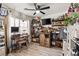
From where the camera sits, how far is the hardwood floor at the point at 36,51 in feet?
7.07

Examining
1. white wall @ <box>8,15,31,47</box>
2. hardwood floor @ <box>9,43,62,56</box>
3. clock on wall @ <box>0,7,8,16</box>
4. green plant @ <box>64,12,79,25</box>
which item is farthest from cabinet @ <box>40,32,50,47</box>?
clock on wall @ <box>0,7,8,16</box>

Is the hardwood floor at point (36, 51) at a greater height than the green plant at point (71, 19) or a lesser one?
lesser

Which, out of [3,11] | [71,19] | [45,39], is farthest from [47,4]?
[3,11]

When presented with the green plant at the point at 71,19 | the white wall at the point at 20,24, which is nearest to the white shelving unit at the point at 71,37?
the green plant at the point at 71,19

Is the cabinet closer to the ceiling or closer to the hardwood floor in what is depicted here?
the hardwood floor

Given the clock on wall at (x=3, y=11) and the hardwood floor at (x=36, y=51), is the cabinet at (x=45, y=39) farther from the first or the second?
the clock on wall at (x=3, y=11)

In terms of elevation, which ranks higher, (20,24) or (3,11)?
(3,11)

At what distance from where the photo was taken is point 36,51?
2.20 m

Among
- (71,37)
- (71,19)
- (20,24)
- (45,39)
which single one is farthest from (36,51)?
(71,19)

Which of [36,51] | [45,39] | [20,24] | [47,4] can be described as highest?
[47,4]

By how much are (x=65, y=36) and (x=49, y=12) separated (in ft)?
1.54

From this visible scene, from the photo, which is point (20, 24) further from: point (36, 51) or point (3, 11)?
point (36, 51)

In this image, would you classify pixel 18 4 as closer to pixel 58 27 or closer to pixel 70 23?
pixel 58 27

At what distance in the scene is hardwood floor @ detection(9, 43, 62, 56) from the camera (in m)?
2.16
